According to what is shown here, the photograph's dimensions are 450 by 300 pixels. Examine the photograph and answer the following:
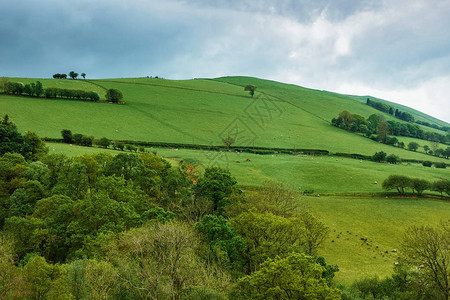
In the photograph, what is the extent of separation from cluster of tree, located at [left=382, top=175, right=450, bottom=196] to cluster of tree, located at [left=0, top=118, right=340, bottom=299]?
3102cm

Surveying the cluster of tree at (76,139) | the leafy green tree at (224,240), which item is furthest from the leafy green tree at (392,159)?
the cluster of tree at (76,139)

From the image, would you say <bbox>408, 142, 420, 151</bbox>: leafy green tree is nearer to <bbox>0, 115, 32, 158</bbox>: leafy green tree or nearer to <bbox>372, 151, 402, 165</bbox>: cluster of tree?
<bbox>372, 151, 402, 165</bbox>: cluster of tree

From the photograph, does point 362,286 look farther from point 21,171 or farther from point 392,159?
point 392,159

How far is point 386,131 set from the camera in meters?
129

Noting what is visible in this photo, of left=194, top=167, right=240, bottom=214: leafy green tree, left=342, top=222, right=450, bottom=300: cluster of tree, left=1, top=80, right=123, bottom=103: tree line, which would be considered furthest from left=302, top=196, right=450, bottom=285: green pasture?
left=1, top=80, right=123, bottom=103: tree line

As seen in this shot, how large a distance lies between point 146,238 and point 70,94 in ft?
398

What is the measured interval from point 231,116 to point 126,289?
114 m

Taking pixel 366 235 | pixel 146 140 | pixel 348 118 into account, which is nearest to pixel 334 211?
pixel 366 235

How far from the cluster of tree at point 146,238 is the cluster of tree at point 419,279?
143 inches

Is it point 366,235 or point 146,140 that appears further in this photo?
point 146,140

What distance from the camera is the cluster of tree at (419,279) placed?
26.5 metres

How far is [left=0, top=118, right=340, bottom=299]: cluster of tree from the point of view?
21.9m

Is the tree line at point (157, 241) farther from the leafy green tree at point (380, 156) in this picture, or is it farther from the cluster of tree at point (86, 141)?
the leafy green tree at point (380, 156)

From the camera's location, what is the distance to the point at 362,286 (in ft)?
96.7
